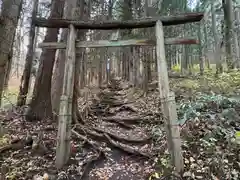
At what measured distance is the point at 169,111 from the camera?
418 centimetres

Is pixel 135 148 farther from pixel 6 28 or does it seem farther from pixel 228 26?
pixel 228 26

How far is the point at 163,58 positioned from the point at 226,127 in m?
2.35

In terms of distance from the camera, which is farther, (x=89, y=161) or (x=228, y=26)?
(x=228, y=26)

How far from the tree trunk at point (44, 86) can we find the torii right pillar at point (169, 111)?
4462 mm

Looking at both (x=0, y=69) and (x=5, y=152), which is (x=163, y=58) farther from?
(x=5, y=152)

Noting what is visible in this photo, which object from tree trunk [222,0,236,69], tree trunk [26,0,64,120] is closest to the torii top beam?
tree trunk [26,0,64,120]

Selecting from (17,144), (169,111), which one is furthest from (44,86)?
(169,111)

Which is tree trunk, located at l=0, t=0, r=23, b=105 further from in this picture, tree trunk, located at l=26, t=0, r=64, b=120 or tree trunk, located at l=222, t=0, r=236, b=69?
tree trunk, located at l=222, t=0, r=236, b=69

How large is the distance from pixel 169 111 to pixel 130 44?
1.80m

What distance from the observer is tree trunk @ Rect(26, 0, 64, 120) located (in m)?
6.99

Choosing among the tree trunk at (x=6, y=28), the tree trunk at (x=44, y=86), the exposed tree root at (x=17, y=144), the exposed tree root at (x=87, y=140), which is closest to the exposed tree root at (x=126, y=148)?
the exposed tree root at (x=87, y=140)

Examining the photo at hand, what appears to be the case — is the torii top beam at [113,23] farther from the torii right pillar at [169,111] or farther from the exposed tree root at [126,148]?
the exposed tree root at [126,148]

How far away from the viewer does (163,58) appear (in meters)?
4.46

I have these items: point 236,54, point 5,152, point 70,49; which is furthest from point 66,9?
point 236,54
